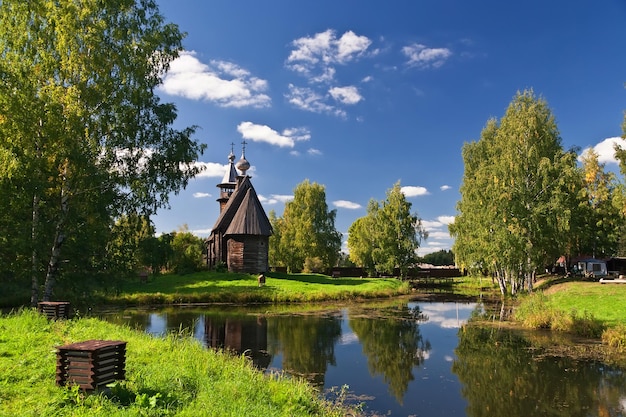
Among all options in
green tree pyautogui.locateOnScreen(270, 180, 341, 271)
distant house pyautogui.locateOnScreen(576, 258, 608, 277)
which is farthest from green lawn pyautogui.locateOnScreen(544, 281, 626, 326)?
green tree pyautogui.locateOnScreen(270, 180, 341, 271)

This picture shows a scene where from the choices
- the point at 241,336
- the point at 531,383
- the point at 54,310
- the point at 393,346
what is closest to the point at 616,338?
the point at 531,383

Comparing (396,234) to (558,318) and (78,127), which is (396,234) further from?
(78,127)

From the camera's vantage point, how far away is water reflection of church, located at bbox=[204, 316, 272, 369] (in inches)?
646

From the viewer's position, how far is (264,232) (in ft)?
139

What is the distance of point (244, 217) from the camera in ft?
140

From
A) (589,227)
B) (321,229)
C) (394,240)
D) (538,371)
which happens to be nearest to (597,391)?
(538,371)

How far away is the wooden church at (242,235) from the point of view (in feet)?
137

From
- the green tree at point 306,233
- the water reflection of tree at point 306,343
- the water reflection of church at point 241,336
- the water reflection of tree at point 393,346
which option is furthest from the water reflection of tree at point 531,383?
the green tree at point 306,233

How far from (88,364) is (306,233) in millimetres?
50778

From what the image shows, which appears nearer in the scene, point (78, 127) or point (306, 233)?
point (78, 127)

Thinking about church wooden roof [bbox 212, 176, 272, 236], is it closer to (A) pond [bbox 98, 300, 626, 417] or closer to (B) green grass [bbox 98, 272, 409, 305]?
(B) green grass [bbox 98, 272, 409, 305]

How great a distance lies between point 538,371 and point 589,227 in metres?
A: 30.0

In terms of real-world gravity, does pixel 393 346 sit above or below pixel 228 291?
below

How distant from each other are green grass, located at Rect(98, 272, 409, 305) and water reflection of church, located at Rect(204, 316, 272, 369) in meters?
6.59
